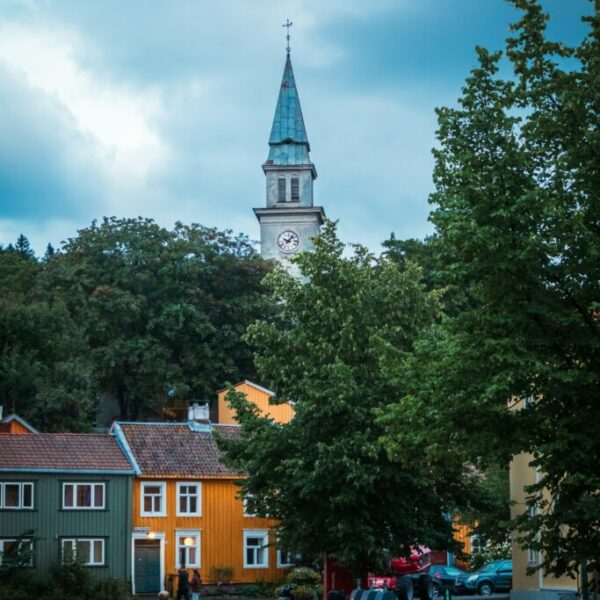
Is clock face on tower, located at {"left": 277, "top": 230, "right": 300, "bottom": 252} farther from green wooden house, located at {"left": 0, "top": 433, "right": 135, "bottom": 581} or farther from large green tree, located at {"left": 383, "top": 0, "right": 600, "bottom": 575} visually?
large green tree, located at {"left": 383, "top": 0, "right": 600, "bottom": 575}

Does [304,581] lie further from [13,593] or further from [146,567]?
[13,593]

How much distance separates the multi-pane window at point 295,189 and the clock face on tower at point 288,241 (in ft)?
11.9

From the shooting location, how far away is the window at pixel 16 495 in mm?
55156

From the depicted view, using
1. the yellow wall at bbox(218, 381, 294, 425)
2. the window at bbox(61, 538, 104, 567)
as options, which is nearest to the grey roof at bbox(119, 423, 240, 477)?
the window at bbox(61, 538, 104, 567)

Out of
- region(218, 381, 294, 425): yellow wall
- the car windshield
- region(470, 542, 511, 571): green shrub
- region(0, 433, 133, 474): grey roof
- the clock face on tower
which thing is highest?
the clock face on tower

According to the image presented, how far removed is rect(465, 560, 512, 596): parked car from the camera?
5306 cm

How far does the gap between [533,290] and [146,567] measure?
37856mm

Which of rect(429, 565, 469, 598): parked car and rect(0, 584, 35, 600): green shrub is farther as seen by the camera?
rect(429, 565, 469, 598): parked car

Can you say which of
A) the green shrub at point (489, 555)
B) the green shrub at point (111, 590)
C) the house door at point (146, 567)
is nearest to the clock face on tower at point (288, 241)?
the green shrub at point (489, 555)

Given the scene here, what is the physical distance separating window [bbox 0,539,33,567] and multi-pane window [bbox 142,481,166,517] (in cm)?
610

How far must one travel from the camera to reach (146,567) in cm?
5791

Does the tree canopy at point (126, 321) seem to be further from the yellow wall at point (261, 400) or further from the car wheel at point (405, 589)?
the car wheel at point (405, 589)

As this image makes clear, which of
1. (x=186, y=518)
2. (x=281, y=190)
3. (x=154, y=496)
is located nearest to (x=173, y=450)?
(x=154, y=496)

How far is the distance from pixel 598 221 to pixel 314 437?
676 inches
